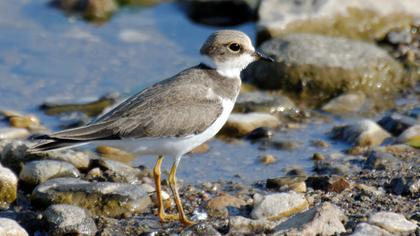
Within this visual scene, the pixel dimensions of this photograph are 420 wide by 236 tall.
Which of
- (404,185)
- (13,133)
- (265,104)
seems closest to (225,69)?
(404,185)

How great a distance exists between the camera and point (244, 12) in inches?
524

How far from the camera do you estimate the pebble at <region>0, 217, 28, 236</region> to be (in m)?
6.27

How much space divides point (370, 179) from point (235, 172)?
1363 millimetres

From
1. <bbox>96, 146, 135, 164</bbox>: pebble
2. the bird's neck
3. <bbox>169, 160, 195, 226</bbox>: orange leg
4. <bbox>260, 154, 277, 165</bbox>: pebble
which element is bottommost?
<bbox>96, 146, 135, 164</bbox>: pebble

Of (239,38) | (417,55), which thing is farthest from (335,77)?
(239,38)

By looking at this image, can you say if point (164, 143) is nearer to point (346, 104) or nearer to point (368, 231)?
point (368, 231)

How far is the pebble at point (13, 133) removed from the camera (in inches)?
357

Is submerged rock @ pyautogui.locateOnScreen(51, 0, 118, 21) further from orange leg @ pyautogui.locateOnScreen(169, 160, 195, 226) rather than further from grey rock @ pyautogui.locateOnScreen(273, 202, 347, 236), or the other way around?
grey rock @ pyautogui.locateOnScreen(273, 202, 347, 236)

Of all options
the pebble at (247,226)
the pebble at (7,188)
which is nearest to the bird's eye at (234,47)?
the pebble at (247,226)

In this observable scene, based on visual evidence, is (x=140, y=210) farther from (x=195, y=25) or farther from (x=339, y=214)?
(x=195, y=25)

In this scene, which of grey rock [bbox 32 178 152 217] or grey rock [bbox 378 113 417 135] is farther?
grey rock [bbox 378 113 417 135]

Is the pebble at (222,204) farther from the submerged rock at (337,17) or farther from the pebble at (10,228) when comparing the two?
the submerged rock at (337,17)

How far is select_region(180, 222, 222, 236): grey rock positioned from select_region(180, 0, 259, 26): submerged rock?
701cm

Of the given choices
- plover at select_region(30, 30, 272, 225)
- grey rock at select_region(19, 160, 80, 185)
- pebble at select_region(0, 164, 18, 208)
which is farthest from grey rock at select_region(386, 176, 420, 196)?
pebble at select_region(0, 164, 18, 208)
